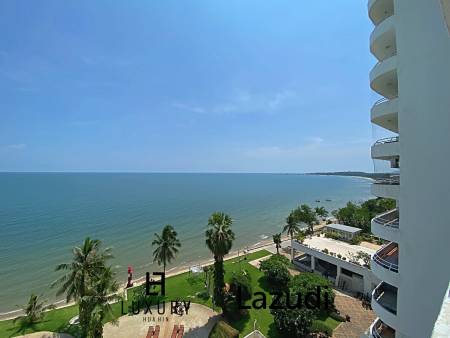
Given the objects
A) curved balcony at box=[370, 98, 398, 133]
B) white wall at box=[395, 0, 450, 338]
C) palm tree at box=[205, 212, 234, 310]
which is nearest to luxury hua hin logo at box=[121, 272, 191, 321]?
palm tree at box=[205, 212, 234, 310]

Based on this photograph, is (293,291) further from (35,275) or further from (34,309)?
(35,275)

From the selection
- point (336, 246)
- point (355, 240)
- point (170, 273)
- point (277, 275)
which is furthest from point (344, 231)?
point (170, 273)

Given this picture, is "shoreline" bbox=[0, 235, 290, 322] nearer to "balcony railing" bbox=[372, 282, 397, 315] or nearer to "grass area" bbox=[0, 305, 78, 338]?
"grass area" bbox=[0, 305, 78, 338]

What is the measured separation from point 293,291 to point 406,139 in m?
22.1

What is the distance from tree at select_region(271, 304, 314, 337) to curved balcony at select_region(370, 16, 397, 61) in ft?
71.3

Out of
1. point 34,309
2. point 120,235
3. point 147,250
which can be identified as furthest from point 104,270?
point 120,235

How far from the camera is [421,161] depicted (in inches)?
436

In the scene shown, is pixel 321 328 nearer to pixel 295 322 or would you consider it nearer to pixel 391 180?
pixel 295 322

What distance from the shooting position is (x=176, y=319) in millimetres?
28609

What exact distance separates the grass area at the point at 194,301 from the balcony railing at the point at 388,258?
1508 cm

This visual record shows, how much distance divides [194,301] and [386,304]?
23.6 meters

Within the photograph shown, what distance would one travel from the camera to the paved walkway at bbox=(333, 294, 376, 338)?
2612 cm

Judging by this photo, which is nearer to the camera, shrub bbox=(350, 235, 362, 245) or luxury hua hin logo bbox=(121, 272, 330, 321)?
luxury hua hin logo bbox=(121, 272, 330, 321)

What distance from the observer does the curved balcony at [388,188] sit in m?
13.4
